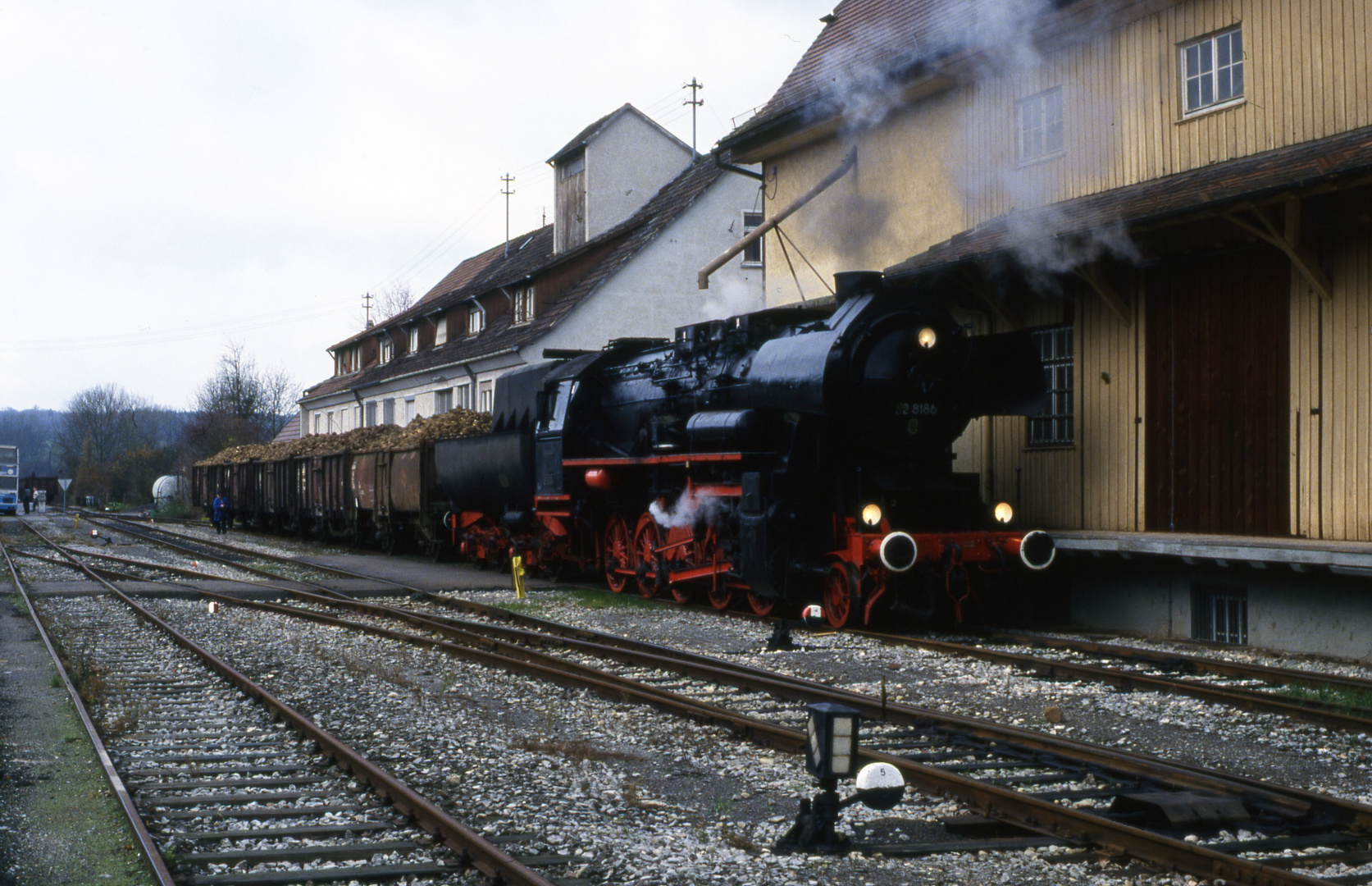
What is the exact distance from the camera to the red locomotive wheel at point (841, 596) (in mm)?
11445

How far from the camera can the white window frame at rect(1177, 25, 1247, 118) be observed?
37.9 ft

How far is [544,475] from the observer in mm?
17344

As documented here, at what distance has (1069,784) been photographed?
590cm

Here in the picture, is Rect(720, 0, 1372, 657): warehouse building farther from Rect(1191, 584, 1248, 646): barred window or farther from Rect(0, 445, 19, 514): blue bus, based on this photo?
Rect(0, 445, 19, 514): blue bus

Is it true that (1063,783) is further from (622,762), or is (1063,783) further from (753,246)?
(753,246)

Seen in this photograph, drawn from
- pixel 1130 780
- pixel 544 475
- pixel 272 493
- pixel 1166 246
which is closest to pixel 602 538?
pixel 544 475

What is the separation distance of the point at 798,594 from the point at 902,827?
267 inches

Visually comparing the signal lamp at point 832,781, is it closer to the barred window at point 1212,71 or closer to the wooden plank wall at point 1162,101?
the wooden plank wall at point 1162,101

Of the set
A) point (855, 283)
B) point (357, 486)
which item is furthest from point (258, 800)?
point (357, 486)

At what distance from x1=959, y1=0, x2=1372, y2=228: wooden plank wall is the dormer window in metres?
18.1

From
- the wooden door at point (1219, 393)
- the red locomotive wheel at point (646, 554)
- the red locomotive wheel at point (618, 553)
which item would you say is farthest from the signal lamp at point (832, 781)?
the red locomotive wheel at point (618, 553)

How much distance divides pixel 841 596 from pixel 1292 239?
5114 millimetres

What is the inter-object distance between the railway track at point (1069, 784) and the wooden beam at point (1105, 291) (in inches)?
223

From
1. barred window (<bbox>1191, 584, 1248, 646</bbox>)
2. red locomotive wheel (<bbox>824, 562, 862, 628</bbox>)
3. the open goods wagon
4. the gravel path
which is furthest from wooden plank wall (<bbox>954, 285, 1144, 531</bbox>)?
the open goods wagon
